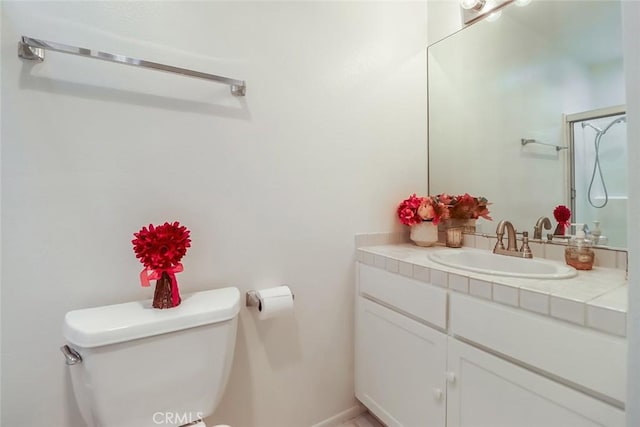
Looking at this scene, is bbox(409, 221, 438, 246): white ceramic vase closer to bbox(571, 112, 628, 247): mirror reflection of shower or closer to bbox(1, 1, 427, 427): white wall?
bbox(1, 1, 427, 427): white wall

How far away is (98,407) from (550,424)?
45.3 inches

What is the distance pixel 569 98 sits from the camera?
1.18 m

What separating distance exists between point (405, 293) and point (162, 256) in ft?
2.80

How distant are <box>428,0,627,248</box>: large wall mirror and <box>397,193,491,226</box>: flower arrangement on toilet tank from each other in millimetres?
70

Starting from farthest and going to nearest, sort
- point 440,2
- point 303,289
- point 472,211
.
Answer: point 440,2 < point 472,211 < point 303,289

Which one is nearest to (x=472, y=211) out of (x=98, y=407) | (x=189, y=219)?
(x=189, y=219)

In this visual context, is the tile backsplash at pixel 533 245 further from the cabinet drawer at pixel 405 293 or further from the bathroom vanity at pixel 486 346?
the cabinet drawer at pixel 405 293

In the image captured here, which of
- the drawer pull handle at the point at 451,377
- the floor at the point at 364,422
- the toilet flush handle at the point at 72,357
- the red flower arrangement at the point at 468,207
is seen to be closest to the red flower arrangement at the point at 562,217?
the red flower arrangement at the point at 468,207

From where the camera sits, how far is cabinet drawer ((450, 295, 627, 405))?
2.10ft

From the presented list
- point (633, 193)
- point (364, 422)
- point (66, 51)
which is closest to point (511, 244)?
point (633, 193)

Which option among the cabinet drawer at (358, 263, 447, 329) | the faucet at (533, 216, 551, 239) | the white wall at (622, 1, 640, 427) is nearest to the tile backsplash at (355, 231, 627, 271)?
the faucet at (533, 216, 551, 239)

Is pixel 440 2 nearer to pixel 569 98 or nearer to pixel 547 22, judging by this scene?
pixel 547 22

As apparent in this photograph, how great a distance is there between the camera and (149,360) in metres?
0.80

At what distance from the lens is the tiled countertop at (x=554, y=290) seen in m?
0.66
